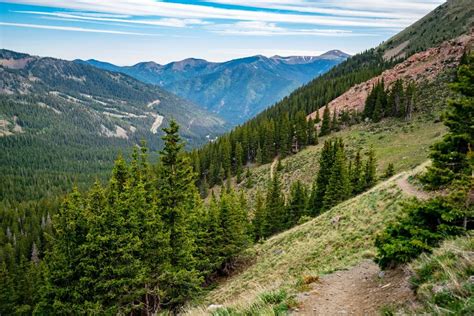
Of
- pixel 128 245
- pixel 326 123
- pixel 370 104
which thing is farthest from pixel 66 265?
pixel 370 104

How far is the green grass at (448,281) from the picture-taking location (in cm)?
638

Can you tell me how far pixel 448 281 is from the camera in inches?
297

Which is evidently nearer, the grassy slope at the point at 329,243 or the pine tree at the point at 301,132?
the grassy slope at the point at 329,243

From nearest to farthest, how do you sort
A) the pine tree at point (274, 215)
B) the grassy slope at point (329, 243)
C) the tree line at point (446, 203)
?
the tree line at point (446, 203) < the grassy slope at point (329, 243) < the pine tree at point (274, 215)

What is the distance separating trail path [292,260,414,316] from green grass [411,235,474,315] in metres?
0.71

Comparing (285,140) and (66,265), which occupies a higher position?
(66,265)

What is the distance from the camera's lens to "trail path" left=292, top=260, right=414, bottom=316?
9.94m

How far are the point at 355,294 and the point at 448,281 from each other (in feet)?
15.1

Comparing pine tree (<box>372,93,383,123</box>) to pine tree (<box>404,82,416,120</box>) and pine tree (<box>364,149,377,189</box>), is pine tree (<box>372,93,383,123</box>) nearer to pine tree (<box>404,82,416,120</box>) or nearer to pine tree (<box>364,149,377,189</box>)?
pine tree (<box>404,82,416,120</box>)

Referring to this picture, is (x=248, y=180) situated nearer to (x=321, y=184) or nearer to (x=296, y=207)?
(x=296, y=207)

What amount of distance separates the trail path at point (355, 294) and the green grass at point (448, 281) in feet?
2.34

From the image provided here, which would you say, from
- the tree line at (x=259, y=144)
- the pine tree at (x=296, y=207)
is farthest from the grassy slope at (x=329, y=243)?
the tree line at (x=259, y=144)

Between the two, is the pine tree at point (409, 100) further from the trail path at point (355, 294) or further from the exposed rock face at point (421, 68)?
the trail path at point (355, 294)

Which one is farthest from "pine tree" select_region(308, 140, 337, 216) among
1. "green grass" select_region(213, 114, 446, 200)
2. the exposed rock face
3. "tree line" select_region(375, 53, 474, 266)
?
the exposed rock face
